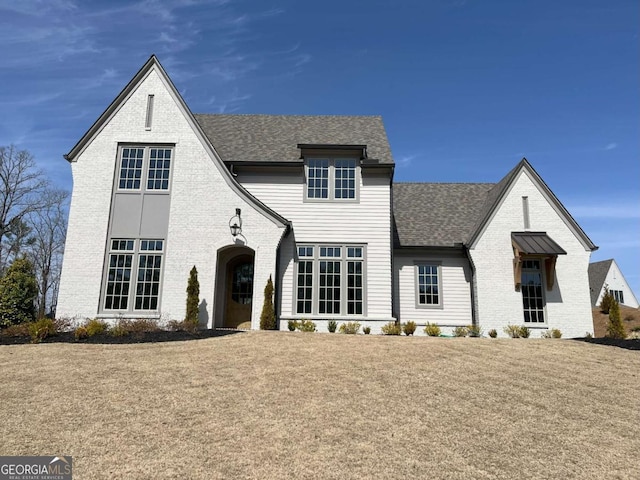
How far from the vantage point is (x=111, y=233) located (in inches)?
662

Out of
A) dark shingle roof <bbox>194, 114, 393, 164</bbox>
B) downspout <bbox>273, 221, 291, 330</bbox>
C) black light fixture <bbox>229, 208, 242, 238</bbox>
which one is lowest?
downspout <bbox>273, 221, 291, 330</bbox>

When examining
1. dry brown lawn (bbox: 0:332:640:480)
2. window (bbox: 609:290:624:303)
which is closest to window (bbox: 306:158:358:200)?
dry brown lawn (bbox: 0:332:640:480)

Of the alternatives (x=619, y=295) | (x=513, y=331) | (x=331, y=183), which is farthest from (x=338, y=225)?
(x=619, y=295)

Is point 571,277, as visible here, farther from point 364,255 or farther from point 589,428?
point 589,428

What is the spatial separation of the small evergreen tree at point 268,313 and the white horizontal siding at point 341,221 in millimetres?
1269

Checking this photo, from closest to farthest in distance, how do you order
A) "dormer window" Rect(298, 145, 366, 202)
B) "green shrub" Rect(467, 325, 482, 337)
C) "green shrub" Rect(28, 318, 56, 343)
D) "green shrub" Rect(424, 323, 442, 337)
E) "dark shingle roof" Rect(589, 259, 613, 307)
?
"green shrub" Rect(28, 318, 56, 343), "green shrub" Rect(424, 323, 442, 337), "green shrub" Rect(467, 325, 482, 337), "dormer window" Rect(298, 145, 366, 202), "dark shingle roof" Rect(589, 259, 613, 307)

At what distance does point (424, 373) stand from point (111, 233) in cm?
1274

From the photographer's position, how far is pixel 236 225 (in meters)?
16.5

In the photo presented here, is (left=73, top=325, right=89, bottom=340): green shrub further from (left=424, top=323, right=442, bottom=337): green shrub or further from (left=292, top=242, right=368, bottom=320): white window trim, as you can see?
(left=424, top=323, right=442, bottom=337): green shrub

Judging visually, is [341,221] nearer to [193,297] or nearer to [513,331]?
[193,297]

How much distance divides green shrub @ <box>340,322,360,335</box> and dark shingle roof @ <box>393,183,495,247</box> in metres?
4.64

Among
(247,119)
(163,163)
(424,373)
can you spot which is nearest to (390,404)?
(424,373)

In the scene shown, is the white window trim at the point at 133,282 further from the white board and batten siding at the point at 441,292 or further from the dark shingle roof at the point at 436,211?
the dark shingle roof at the point at 436,211

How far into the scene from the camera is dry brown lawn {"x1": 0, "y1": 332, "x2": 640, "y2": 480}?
6.09 meters
